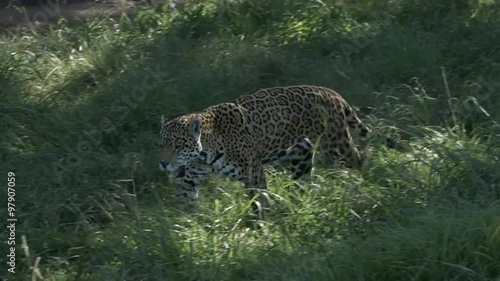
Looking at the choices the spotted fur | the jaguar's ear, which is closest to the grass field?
the spotted fur

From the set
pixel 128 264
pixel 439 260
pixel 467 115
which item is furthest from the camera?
pixel 467 115

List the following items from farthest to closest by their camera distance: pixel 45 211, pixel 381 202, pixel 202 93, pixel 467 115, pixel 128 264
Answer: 1. pixel 202 93
2. pixel 467 115
3. pixel 45 211
4. pixel 381 202
5. pixel 128 264

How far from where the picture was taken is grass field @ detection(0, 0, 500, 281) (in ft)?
20.9

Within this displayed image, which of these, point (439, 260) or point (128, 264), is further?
point (128, 264)

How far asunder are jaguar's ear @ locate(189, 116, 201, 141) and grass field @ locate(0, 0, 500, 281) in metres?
0.40

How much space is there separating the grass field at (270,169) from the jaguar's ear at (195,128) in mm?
404

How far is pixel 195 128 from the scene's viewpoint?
24.8 feet

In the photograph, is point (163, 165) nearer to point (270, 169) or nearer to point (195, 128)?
point (195, 128)

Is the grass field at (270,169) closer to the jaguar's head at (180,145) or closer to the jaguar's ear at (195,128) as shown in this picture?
the jaguar's head at (180,145)

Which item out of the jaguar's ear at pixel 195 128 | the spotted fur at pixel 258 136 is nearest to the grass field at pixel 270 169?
the spotted fur at pixel 258 136

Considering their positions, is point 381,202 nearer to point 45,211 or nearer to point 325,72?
point 45,211

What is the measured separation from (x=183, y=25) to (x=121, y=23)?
2.08 feet

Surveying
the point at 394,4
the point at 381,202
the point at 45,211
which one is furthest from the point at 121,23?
the point at 381,202

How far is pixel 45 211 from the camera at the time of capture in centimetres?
747
